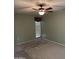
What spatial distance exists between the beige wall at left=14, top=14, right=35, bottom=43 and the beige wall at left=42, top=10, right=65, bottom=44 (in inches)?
40.7

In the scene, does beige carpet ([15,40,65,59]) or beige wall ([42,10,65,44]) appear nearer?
beige carpet ([15,40,65,59])

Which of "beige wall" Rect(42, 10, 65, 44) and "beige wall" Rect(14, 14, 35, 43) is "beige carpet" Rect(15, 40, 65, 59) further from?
"beige wall" Rect(14, 14, 35, 43)

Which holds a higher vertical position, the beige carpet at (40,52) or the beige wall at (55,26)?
the beige wall at (55,26)

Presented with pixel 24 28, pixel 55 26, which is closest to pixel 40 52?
pixel 55 26

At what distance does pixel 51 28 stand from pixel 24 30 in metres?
→ 1.87

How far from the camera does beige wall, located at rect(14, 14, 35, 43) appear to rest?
5716 mm

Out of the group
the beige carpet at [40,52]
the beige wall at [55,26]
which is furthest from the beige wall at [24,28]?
the beige carpet at [40,52]

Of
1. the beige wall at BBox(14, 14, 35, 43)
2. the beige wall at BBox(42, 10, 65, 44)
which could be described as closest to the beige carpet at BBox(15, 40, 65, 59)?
the beige wall at BBox(42, 10, 65, 44)

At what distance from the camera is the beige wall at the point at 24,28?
5.72m

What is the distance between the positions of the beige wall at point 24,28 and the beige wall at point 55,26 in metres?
1.03

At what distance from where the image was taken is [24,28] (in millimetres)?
6121

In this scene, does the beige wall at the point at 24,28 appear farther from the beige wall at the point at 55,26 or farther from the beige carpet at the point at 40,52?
the beige carpet at the point at 40,52
